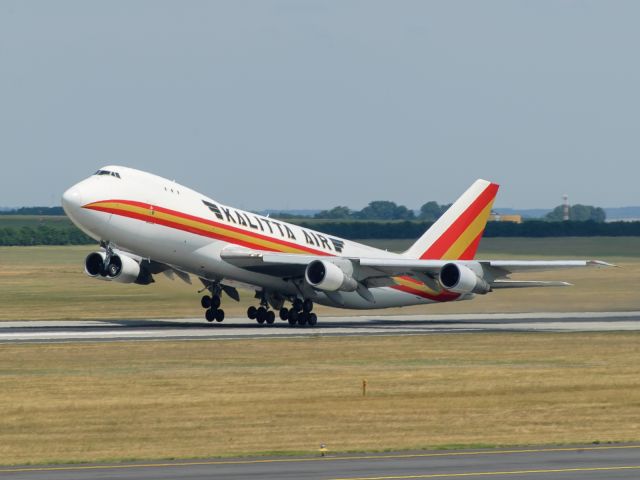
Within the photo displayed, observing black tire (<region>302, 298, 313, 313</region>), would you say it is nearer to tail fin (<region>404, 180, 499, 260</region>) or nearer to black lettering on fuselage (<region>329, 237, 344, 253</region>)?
black lettering on fuselage (<region>329, 237, 344, 253</region>)

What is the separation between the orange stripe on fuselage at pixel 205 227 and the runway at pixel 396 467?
28701mm

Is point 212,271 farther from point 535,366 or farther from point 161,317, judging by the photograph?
point 535,366

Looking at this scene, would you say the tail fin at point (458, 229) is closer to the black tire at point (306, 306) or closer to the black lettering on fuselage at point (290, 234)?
the black lettering on fuselage at point (290, 234)

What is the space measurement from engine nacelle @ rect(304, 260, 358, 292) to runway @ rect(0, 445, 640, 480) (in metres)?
29.5

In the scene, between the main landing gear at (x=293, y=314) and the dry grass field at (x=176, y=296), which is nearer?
the main landing gear at (x=293, y=314)

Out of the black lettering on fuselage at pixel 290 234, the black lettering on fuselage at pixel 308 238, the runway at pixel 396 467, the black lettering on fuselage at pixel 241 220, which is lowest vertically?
the runway at pixel 396 467

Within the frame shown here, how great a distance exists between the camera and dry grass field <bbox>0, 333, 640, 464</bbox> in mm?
26562

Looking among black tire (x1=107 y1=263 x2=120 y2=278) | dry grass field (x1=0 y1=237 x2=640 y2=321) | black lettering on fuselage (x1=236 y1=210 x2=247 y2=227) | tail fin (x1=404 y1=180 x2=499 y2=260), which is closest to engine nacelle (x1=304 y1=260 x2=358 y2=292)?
black lettering on fuselage (x1=236 y1=210 x2=247 y2=227)

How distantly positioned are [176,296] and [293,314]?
1776 cm

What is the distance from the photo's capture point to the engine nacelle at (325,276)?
54031mm

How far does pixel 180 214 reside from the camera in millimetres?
53188

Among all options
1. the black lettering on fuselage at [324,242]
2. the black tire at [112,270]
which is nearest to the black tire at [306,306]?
the black lettering on fuselage at [324,242]

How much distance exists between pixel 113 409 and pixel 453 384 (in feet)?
32.2

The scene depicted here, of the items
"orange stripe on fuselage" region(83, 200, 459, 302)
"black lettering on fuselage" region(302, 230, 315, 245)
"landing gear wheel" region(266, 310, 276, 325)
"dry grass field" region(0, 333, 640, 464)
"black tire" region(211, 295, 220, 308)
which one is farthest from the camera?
"black lettering on fuselage" region(302, 230, 315, 245)
